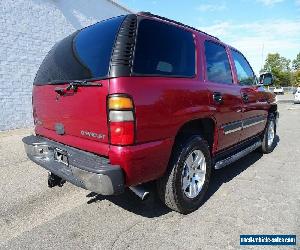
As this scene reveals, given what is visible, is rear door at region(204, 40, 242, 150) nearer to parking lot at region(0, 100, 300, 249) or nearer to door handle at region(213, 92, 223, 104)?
door handle at region(213, 92, 223, 104)

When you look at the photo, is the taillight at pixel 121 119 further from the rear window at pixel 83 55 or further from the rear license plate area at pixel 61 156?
the rear license plate area at pixel 61 156

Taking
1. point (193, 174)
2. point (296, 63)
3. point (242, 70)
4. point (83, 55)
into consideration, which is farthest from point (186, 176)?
point (296, 63)

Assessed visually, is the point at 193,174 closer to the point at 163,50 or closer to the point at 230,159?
the point at 230,159

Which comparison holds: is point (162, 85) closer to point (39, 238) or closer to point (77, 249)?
point (77, 249)

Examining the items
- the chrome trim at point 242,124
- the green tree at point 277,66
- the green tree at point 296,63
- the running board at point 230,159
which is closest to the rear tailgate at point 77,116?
the running board at point 230,159

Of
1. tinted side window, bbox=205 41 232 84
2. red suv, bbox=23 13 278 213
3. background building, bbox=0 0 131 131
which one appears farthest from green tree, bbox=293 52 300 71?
red suv, bbox=23 13 278 213

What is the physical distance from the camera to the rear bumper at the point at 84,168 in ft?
8.39

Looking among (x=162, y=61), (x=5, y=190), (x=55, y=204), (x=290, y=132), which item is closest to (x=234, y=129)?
(x=162, y=61)

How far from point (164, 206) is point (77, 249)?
121 cm

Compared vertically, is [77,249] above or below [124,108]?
below

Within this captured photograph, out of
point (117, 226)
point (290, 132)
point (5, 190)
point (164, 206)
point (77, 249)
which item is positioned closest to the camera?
point (77, 249)

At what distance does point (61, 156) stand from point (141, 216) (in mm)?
1115

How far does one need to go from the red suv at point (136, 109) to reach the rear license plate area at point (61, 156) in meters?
0.01

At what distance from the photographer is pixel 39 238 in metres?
2.94
